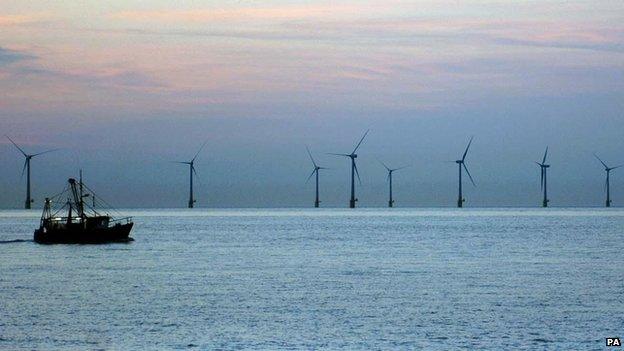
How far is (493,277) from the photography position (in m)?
99.5

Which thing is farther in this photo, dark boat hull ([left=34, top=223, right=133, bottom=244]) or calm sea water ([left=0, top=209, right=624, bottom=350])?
dark boat hull ([left=34, top=223, right=133, bottom=244])

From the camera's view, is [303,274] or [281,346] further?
[303,274]

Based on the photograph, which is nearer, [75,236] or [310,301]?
[310,301]

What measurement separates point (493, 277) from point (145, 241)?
96736 mm

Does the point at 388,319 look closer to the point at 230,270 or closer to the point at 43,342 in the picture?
the point at 43,342

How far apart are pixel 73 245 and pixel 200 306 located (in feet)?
295

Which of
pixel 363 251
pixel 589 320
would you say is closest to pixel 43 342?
pixel 589 320

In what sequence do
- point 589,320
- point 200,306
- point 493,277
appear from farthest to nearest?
point 493,277 → point 200,306 → point 589,320

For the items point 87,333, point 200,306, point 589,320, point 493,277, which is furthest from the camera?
point 493,277

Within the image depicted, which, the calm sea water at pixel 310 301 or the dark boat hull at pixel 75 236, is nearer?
the calm sea water at pixel 310 301

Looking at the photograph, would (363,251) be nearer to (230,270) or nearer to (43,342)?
(230,270)

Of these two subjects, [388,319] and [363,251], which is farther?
[363,251]

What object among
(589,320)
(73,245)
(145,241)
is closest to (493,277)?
(589,320)

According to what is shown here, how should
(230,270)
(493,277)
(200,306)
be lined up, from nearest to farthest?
(200,306)
(493,277)
(230,270)
